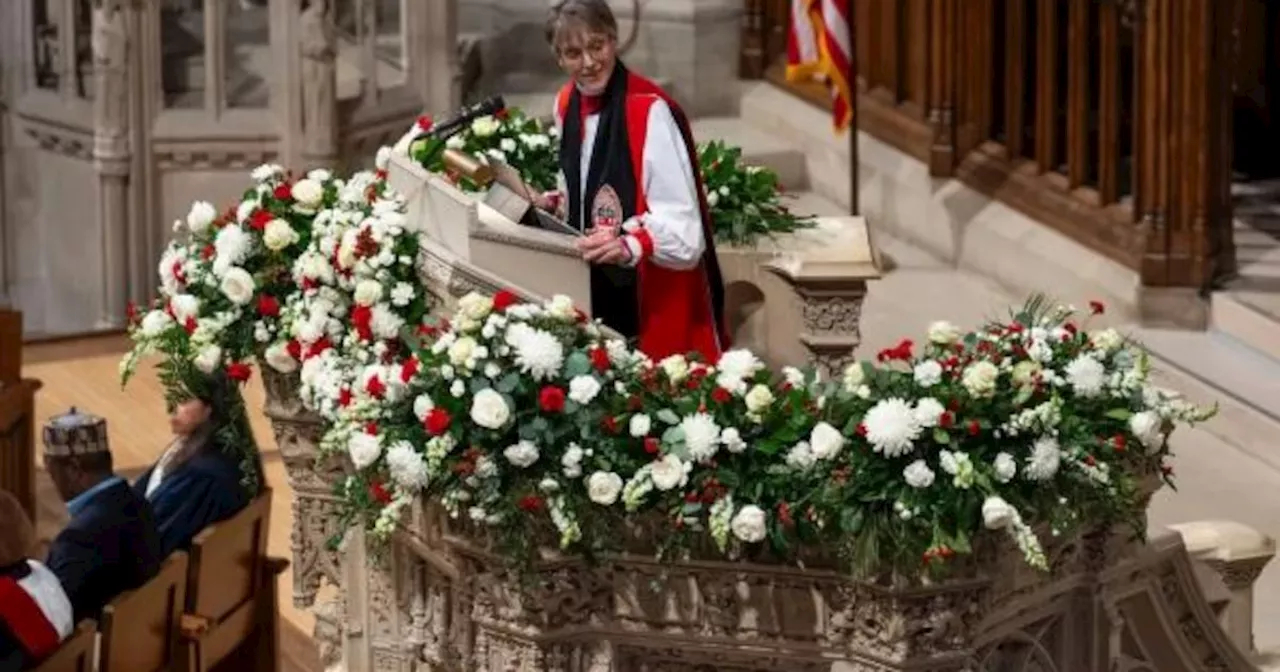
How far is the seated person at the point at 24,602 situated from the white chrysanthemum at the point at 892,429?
2055mm

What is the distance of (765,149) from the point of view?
13.8m

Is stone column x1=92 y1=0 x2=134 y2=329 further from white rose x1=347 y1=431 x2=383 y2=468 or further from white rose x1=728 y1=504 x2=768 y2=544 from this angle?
white rose x1=728 y1=504 x2=768 y2=544

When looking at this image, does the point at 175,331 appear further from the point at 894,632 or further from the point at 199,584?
the point at 894,632

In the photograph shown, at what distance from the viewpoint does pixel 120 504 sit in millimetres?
7809

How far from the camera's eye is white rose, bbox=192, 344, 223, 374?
7.87 m

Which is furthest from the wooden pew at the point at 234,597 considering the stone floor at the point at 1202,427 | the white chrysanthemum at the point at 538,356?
the stone floor at the point at 1202,427

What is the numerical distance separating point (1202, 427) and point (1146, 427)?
5.11 meters

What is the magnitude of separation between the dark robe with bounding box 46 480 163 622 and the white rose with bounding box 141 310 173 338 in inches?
16.6

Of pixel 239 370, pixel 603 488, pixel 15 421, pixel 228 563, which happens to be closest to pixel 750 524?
pixel 603 488

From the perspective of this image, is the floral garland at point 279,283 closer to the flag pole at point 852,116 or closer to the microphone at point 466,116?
the microphone at point 466,116

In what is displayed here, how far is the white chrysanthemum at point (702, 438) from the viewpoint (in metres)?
6.23

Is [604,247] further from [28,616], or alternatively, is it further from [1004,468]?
[28,616]

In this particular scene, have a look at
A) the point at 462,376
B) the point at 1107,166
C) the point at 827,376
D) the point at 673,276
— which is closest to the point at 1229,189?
the point at 1107,166

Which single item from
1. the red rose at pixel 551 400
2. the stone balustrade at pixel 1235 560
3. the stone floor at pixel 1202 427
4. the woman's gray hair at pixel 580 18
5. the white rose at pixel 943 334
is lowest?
the stone floor at pixel 1202 427
